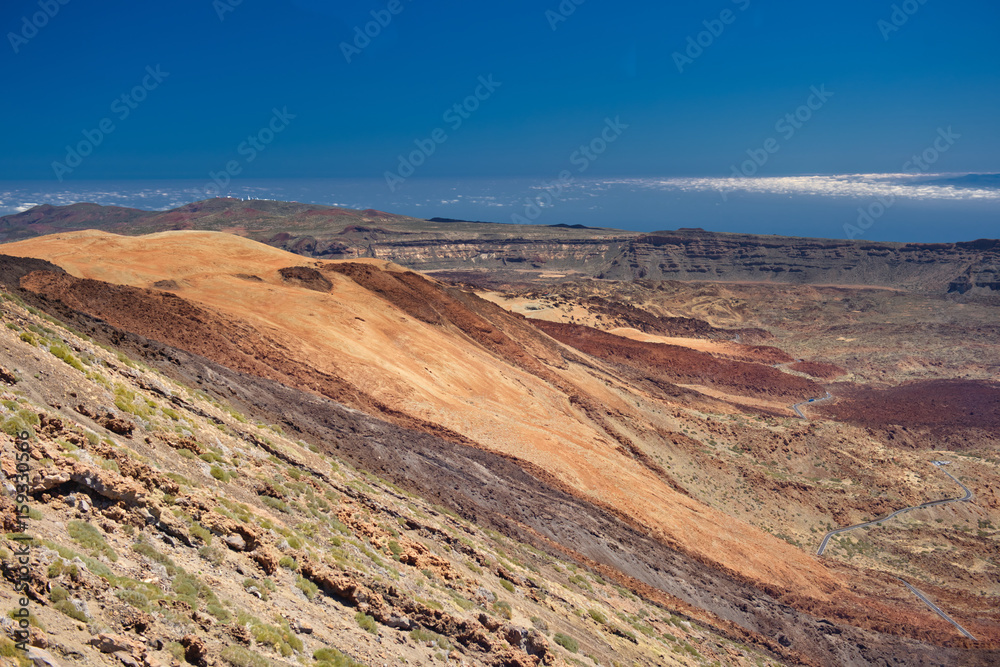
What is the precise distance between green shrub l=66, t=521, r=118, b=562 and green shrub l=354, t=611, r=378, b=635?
378 cm

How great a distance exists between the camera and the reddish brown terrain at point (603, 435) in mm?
21750

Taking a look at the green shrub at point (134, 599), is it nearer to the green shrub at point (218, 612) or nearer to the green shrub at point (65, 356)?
the green shrub at point (218, 612)

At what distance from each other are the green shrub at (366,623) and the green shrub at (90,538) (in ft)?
12.4

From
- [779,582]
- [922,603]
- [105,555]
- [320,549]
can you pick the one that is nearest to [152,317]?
[320,549]

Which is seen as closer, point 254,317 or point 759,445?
point 254,317

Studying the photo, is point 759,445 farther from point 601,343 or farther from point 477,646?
point 477,646

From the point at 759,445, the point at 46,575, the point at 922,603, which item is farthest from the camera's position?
the point at 759,445

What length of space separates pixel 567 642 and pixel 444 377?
20142 millimetres

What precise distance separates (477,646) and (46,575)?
7.00m

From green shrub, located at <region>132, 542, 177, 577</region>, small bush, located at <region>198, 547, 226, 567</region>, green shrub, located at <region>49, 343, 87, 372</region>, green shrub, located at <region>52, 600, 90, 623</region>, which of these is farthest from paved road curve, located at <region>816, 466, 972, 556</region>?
green shrub, located at <region>52, 600, 90, 623</region>

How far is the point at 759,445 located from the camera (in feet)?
130

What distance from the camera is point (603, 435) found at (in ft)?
112

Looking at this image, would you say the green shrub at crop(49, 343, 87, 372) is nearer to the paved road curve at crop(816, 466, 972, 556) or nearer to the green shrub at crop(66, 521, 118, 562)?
the green shrub at crop(66, 521, 118, 562)

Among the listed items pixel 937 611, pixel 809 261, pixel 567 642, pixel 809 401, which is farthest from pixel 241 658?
pixel 809 261
